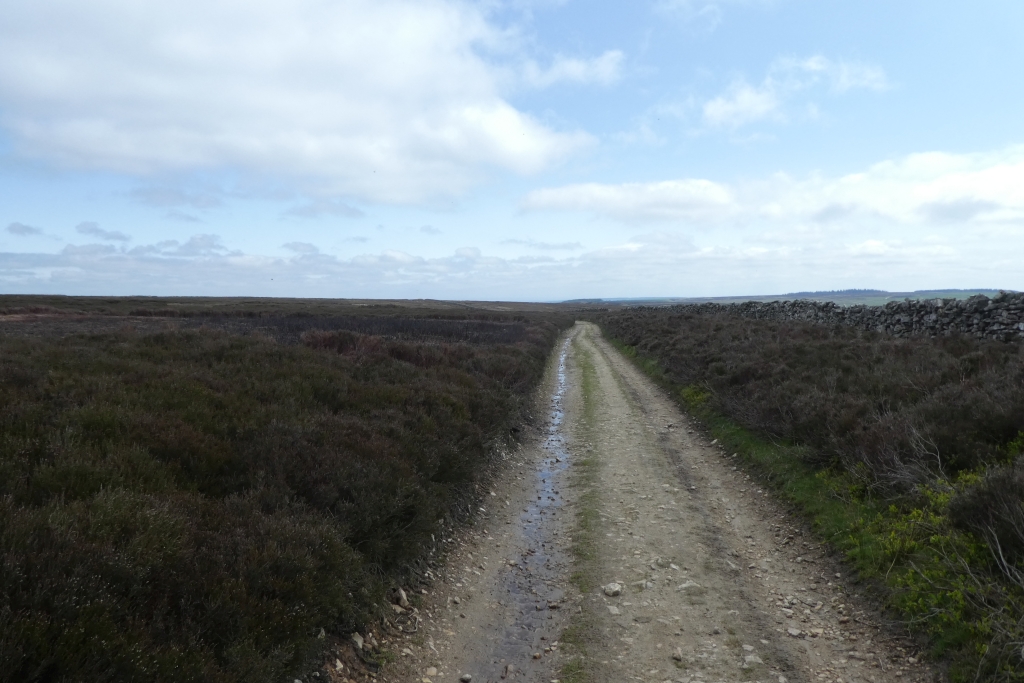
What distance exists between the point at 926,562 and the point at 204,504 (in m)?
7.48

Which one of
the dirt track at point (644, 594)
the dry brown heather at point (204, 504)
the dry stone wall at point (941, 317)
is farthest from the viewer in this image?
the dry stone wall at point (941, 317)

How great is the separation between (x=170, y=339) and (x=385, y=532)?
11.1 meters

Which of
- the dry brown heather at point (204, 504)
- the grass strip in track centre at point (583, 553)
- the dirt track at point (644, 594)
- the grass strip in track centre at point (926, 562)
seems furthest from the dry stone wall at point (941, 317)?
the dry brown heather at point (204, 504)

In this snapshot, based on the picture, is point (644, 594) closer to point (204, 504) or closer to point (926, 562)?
point (926, 562)

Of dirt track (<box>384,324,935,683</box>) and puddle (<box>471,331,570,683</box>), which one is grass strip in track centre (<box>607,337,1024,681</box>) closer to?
dirt track (<box>384,324,935,683</box>)

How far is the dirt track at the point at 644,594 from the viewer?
5.00 meters

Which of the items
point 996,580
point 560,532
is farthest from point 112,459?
point 996,580

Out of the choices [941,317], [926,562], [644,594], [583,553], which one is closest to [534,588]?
[583,553]

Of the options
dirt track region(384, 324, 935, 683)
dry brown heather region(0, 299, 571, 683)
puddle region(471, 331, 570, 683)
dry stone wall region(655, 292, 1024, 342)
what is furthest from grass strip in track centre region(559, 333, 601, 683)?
dry stone wall region(655, 292, 1024, 342)

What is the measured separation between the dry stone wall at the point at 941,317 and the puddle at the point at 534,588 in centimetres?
1261

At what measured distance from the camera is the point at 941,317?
56.6 ft

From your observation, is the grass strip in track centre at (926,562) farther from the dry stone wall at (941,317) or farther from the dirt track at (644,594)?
the dry stone wall at (941,317)

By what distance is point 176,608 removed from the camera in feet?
13.3

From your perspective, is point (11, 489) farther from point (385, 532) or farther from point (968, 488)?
point (968, 488)
